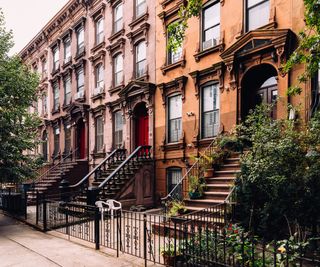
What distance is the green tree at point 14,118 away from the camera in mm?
11523

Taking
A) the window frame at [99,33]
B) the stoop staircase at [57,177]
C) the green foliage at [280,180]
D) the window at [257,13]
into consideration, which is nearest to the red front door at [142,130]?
the stoop staircase at [57,177]

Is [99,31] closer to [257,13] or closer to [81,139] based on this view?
[81,139]

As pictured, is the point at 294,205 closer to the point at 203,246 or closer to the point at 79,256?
the point at 203,246

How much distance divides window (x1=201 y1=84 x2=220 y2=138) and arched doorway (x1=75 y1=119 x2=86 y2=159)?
35.2 ft

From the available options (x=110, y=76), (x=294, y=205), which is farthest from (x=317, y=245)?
(x=110, y=76)

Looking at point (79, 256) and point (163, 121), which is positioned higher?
point (163, 121)

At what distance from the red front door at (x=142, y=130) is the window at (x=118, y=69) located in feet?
8.90

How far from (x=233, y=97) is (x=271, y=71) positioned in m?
1.61

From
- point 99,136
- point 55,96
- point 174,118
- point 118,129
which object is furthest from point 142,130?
point 55,96

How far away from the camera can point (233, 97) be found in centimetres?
1136

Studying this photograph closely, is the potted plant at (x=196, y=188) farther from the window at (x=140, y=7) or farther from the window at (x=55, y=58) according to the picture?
the window at (x=55, y=58)

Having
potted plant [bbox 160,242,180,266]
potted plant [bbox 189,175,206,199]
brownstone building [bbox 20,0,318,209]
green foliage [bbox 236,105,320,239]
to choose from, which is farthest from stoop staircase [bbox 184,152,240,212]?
potted plant [bbox 160,242,180,266]

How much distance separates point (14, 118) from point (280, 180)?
33.3ft

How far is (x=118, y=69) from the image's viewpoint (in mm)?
17734
